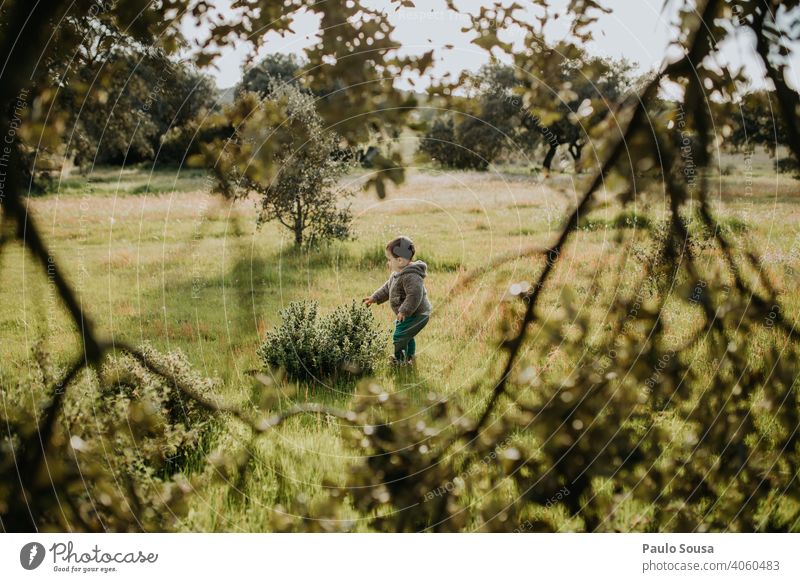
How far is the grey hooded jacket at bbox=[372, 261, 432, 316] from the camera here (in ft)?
14.6

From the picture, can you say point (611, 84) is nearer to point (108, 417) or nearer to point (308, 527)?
point (308, 527)

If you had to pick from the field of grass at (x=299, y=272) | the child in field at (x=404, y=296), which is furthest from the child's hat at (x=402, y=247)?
the field of grass at (x=299, y=272)

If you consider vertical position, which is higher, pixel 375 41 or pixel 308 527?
pixel 375 41

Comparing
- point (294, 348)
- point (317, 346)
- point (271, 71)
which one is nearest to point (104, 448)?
point (294, 348)

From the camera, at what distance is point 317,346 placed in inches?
159

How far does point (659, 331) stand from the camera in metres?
3.47

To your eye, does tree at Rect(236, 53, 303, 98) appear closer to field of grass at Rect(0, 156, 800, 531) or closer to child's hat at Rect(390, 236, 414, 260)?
field of grass at Rect(0, 156, 800, 531)

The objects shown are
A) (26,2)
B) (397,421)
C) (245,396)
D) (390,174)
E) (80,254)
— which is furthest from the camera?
(80,254)

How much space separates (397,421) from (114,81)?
2.65m

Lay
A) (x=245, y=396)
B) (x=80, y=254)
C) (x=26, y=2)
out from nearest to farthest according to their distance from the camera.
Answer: (x=26, y=2)
(x=245, y=396)
(x=80, y=254)

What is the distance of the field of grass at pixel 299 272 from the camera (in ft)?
11.8

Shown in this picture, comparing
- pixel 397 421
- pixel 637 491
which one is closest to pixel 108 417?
pixel 397 421

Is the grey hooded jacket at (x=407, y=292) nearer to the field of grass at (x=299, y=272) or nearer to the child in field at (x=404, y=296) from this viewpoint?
the child in field at (x=404, y=296)

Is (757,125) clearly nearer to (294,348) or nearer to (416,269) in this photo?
(416,269)
